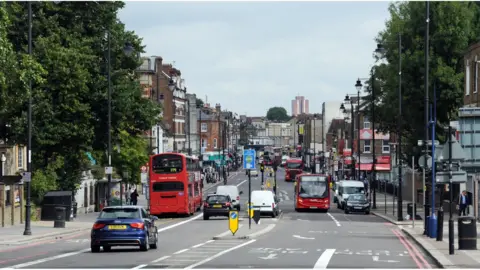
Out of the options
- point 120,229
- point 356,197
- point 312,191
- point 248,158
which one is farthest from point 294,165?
point 120,229

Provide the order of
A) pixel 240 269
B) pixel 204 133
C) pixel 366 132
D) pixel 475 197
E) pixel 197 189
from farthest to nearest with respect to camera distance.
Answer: pixel 204 133, pixel 366 132, pixel 197 189, pixel 475 197, pixel 240 269

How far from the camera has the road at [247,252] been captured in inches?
1038

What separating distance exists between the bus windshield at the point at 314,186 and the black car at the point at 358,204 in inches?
71.2

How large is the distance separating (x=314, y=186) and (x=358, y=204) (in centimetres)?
340

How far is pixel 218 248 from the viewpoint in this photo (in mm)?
33469

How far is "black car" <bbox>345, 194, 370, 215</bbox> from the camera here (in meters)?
73.3

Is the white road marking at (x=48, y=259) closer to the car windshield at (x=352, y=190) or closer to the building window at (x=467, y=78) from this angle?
the building window at (x=467, y=78)

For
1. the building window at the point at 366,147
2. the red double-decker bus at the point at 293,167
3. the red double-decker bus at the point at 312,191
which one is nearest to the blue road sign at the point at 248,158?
the red double-decker bus at the point at 312,191

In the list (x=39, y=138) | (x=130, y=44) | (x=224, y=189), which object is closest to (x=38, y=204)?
(x=39, y=138)

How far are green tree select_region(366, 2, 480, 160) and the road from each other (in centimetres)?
2744

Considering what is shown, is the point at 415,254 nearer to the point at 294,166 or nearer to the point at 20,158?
the point at 20,158

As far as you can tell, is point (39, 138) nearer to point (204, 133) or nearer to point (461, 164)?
point (461, 164)

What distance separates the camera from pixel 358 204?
73.4 m

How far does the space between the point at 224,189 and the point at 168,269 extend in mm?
52104
